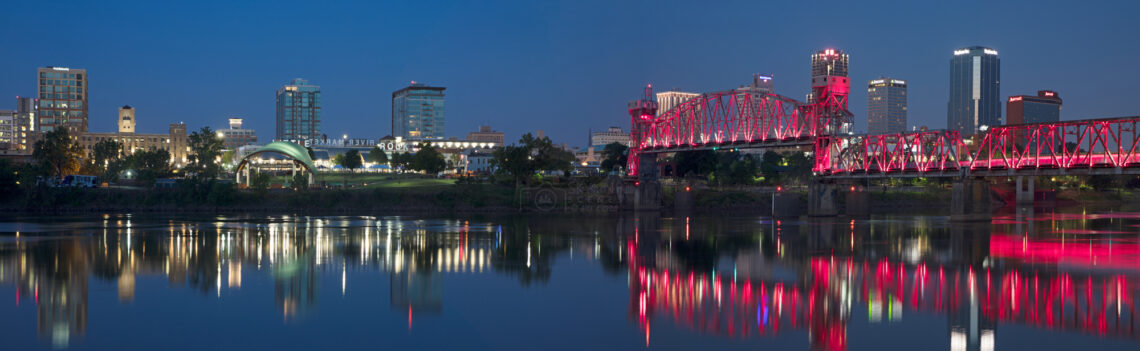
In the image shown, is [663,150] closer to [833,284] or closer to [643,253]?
[643,253]

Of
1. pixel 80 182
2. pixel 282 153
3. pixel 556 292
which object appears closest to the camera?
pixel 556 292

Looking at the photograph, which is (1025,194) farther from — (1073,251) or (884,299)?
(884,299)

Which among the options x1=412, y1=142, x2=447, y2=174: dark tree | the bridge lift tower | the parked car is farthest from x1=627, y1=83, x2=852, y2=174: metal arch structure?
the parked car

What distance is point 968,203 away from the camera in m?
83.5

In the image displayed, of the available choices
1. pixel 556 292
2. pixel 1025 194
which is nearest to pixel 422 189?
pixel 556 292

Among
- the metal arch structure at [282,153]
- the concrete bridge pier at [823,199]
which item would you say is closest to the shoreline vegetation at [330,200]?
the concrete bridge pier at [823,199]

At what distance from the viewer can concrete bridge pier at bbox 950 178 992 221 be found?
83.1m

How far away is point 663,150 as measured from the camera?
123 metres

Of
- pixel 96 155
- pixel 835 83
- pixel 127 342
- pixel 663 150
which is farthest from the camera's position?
pixel 96 155

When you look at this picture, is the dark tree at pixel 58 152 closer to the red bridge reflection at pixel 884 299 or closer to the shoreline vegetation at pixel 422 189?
the shoreline vegetation at pixel 422 189

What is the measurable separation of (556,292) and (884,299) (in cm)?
1309

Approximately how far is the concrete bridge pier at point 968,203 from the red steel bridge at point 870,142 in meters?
1.51

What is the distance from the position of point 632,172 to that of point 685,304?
9510cm

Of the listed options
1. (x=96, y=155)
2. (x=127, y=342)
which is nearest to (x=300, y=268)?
(x=127, y=342)
